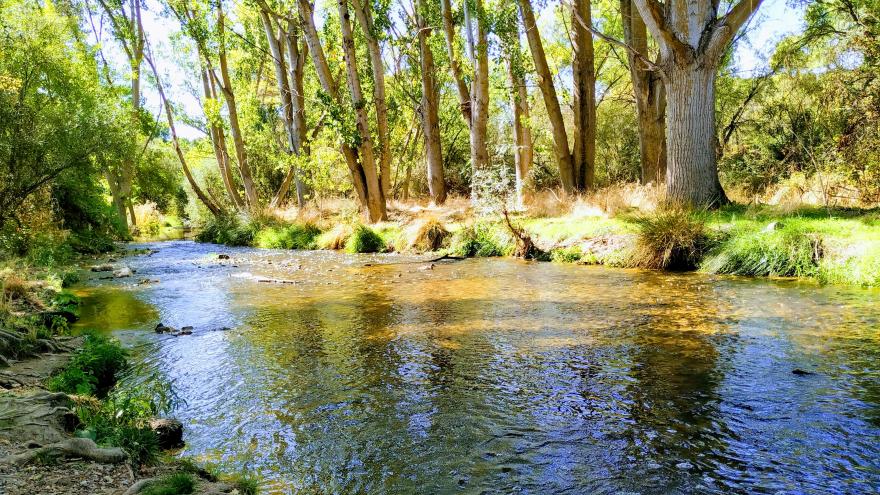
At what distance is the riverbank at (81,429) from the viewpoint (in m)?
2.96


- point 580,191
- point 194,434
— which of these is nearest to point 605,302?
point 194,434

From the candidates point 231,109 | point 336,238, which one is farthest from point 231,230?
point 336,238

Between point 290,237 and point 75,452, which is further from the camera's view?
point 290,237

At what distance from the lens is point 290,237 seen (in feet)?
68.0

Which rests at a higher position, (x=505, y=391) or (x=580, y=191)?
(x=580, y=191)

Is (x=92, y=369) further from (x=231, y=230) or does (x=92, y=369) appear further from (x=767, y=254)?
(x=231, y=230)

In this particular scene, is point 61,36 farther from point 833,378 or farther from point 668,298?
point 833,378

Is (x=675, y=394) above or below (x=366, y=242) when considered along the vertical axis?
below

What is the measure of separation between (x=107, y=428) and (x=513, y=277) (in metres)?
8.15

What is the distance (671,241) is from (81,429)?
971cm

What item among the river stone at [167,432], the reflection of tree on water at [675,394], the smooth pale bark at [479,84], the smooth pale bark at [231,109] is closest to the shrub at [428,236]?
the smooth pale bark at [479,84]

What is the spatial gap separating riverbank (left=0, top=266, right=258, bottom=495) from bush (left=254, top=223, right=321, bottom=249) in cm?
1350

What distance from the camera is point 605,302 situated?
8359 mm

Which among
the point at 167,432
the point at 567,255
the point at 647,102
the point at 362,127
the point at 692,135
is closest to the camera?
the point at 167,432
